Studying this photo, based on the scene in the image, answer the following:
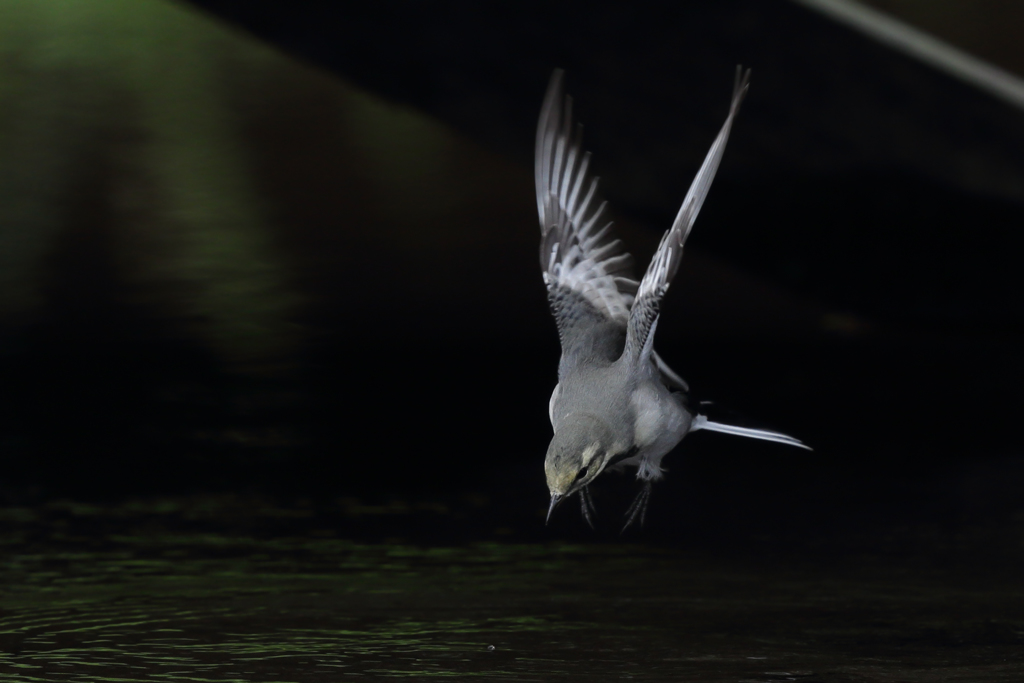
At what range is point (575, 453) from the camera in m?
4.33

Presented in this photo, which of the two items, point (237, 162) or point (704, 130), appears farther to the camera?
point (237, 162)

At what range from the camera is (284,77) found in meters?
14.5

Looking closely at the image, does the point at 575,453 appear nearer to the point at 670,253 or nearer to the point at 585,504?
the point at 670,253

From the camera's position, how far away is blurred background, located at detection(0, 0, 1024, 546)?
6809mm

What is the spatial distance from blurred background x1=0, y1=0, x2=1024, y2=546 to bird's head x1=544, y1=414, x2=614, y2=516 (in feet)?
5.21

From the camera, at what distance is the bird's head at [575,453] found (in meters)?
4.33

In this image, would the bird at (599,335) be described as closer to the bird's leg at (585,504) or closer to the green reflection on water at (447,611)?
the bird's leg at (585,504)

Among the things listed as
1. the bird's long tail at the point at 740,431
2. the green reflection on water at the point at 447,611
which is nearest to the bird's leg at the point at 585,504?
the green reflection on water at the point at 447,611

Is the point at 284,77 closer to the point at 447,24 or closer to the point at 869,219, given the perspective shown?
the point at 447,24

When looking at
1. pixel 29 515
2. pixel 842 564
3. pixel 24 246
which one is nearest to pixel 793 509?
pixel 842 564

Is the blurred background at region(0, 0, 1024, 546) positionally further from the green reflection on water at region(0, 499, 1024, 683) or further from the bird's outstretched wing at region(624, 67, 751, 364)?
the bird's outstretched wing at region(624, 67, 751, 364)

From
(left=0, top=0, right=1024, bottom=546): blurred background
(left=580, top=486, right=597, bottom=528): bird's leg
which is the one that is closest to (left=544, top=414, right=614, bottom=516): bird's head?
(left=580, top=486, right=597, bottom=528): bird's leg

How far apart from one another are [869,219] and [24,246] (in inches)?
241

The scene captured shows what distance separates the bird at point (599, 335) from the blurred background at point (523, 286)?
3.83ft
